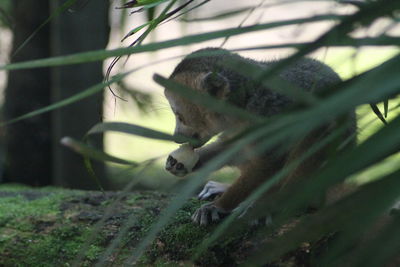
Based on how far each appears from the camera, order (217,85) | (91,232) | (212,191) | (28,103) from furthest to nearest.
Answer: (28,103)
(212,191)
(217,85)
(91,232)

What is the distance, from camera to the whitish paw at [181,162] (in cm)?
309

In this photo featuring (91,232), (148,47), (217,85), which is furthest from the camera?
(217,85)

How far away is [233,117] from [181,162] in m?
0.36

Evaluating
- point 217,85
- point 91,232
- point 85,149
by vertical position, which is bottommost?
point 91,232

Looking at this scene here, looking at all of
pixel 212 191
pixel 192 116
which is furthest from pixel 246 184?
pixel 192 116

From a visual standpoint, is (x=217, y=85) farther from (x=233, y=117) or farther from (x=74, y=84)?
(x=74, y=84)

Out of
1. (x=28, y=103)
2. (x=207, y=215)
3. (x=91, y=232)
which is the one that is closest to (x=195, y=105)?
(x=207, y=215)

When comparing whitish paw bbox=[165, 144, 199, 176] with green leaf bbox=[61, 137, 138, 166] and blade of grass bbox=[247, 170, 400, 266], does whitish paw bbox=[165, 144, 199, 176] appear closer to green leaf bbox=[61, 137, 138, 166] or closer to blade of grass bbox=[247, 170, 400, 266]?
green leaf bbox=[61, 137, 138, 166]

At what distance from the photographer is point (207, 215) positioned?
2.77 metres

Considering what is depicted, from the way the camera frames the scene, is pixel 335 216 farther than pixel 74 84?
No

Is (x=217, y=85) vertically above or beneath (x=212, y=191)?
above

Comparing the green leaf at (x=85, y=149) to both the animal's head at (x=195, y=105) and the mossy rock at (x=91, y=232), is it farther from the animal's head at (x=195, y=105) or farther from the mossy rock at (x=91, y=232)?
the animal's head at (x=195, y=105)

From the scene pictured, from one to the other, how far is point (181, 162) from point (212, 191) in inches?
16.3

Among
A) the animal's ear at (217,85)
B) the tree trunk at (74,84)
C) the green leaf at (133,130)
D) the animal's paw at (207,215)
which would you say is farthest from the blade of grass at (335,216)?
the tree trunk at (74,84)
